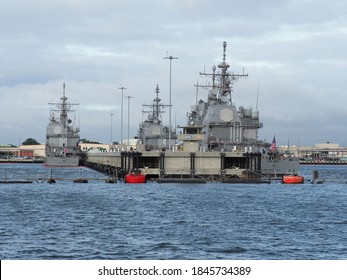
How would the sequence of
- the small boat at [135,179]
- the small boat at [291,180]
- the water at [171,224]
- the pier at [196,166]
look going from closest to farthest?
the water at [171,224] → the small boat at [135,179] → the small boat at [291,180] → the pier at [196,166]

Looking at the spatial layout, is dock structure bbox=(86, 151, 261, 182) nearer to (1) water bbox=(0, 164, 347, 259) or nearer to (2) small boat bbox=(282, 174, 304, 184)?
(2) small boat bbox=(282, 174, 304, 184)

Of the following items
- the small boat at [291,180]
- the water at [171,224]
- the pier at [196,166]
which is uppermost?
the pier at [196,166]

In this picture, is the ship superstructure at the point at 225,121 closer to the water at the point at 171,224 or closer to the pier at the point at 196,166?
the pier at the point at 196,166

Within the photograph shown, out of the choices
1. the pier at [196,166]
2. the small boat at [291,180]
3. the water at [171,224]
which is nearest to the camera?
the water at [171,224]

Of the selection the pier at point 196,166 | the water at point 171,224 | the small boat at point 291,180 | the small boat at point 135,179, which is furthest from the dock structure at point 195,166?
the water at point 171,224

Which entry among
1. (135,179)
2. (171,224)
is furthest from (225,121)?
(171,224)

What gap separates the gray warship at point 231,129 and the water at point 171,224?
122 feet

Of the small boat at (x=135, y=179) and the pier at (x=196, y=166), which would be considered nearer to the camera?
the small boat at (x=135, y=179)

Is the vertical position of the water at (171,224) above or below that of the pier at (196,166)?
below

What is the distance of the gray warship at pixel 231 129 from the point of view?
13712cm
